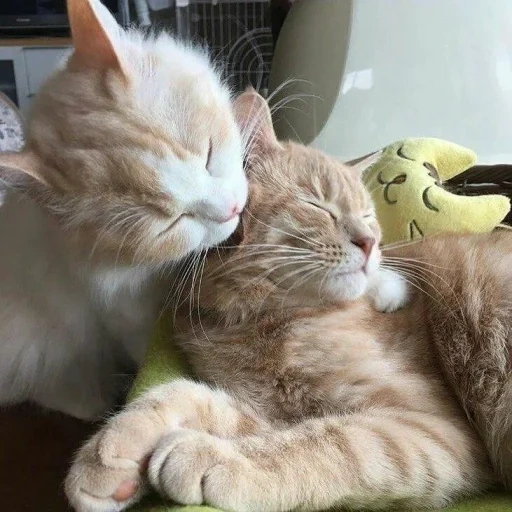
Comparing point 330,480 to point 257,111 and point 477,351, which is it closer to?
point 477,351

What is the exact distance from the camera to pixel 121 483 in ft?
2.41

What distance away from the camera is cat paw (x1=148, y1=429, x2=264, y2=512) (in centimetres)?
73

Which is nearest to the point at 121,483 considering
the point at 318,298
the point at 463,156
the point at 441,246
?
the point at 318,298

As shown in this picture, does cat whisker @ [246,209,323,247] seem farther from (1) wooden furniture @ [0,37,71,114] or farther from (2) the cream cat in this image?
(1) wooden furniture @ [0,37,71,114]

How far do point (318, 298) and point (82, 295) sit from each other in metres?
0.40

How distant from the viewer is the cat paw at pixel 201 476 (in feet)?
2.38

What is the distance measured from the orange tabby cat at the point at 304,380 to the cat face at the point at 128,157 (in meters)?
0.09

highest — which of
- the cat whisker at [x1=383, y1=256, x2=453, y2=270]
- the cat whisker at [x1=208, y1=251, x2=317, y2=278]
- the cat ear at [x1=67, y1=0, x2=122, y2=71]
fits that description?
the cat ear at [x1=67, y1=0, x2=122, y2=71]

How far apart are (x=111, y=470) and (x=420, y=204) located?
83 centimetres

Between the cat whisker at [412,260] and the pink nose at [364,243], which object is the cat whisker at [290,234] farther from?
the cat whisker at [412,260]

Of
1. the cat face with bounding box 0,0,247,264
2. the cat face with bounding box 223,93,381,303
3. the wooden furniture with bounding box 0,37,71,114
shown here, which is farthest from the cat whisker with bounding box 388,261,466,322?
the wooden furniture with bounding box 0,37,71,114

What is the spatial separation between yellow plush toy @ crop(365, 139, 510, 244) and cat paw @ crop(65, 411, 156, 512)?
730mm

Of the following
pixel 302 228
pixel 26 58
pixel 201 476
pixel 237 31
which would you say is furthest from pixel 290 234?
pixel 26 58

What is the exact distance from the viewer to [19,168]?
87 centimetres
